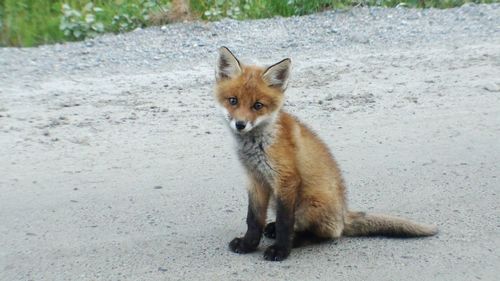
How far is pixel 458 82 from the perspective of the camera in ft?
27.9

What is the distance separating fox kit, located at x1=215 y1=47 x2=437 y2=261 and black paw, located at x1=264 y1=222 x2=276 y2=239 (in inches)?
10.9

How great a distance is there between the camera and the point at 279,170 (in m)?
4.47

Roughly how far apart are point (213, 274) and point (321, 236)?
0.82 metres

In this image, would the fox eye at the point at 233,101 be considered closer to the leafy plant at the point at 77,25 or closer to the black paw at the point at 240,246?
the black paw at the point at 240,246

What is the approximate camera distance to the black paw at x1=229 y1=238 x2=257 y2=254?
464cm

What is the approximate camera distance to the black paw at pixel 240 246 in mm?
4637

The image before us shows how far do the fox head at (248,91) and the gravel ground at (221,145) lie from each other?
2.95 ft

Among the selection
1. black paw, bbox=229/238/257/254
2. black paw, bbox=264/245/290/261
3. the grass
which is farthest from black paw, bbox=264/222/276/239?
the grass

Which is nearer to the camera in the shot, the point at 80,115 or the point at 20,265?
the point at 20,265

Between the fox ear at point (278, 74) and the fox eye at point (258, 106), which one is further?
the fox ear at point (278, 74)

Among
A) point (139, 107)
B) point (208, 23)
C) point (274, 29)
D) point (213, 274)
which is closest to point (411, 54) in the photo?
point (274, 29)

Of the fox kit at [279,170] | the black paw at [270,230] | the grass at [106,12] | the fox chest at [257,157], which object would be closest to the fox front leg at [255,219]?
the fox kit at [279,170]

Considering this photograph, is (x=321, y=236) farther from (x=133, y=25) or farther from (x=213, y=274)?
(x=133, y=25)

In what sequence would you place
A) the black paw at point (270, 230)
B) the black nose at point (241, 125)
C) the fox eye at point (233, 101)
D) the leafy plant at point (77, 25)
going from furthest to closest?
the leafy plant at point (77, 25), the black paw at point (270, 230), the fox eye at point (233, 101), the black nose at point (241, 125)
